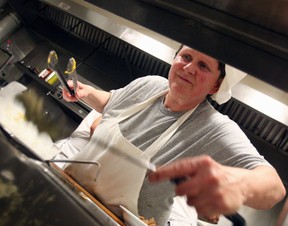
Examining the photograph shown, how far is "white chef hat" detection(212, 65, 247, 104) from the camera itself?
1138 mm

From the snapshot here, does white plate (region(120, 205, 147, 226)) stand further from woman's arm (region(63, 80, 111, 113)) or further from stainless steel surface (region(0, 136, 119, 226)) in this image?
woman's arm (region(63, 80, 111, 113))

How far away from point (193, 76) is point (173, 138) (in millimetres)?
298

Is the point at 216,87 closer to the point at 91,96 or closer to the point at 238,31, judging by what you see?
the point at 91,96

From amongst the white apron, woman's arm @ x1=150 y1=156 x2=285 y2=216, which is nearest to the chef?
the white apron

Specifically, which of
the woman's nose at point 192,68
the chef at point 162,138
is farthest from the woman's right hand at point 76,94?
the woman's nose at point 192,68

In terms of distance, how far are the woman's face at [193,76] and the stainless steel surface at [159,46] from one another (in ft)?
0.38

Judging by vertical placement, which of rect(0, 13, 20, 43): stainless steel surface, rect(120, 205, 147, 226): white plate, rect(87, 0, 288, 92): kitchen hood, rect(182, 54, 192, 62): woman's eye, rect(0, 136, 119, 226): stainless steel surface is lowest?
rect(120, 205, 147, 226): white plate

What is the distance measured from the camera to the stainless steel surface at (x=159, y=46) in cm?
145

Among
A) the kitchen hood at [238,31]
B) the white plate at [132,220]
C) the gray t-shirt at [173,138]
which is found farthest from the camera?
the gray t-shirt at [173,138]

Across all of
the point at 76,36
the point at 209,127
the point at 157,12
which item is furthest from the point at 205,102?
the point at 76,36

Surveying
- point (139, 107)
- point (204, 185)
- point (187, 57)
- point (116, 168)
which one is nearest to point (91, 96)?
point (139, 107)

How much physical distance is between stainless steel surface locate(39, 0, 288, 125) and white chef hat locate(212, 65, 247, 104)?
0.06 ft

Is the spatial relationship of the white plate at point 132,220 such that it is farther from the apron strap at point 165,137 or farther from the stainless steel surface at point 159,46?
the stainless steel surface at point 159,46

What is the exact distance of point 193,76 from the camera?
3.92ft
